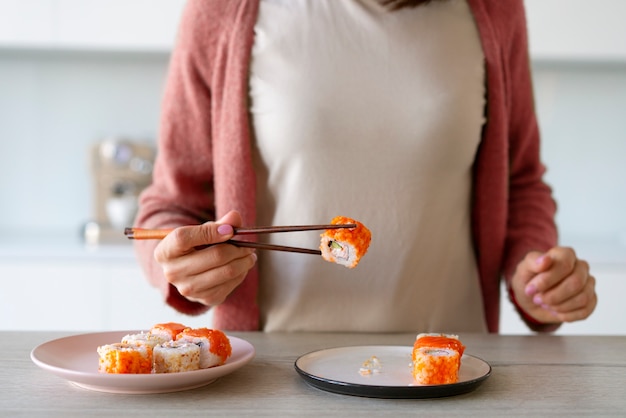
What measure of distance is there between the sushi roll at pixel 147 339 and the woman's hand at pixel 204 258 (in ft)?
0.32

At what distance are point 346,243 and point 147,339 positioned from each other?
0.81 ft

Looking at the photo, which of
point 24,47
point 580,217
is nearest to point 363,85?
point 24,47

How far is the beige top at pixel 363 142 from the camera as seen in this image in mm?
1229

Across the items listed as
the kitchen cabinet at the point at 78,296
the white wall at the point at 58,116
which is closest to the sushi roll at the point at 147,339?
the kitchen cabinet at the point at 78,296

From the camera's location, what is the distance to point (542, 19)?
8.45 feet

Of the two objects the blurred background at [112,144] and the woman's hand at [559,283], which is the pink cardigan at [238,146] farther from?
the blurred background at [112,144]

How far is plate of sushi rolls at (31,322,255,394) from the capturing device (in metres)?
0.78

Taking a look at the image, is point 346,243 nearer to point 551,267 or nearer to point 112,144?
point 551,267

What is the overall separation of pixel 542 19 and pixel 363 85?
155cm

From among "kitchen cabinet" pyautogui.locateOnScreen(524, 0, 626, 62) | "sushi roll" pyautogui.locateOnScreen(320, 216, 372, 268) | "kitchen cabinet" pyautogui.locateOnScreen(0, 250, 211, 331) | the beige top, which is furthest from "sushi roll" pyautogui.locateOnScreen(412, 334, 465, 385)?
"kitchen cabinet" pyautogui.locateOnScreen(524, 0, 626, 62)

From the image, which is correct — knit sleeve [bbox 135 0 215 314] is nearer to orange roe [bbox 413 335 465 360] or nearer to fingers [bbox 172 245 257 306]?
fingers [bbox 172 245 257 306]

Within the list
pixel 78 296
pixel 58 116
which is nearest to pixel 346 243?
pixel 78 296

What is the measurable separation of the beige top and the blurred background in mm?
1236

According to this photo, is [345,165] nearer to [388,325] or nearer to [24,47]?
[388,325]
